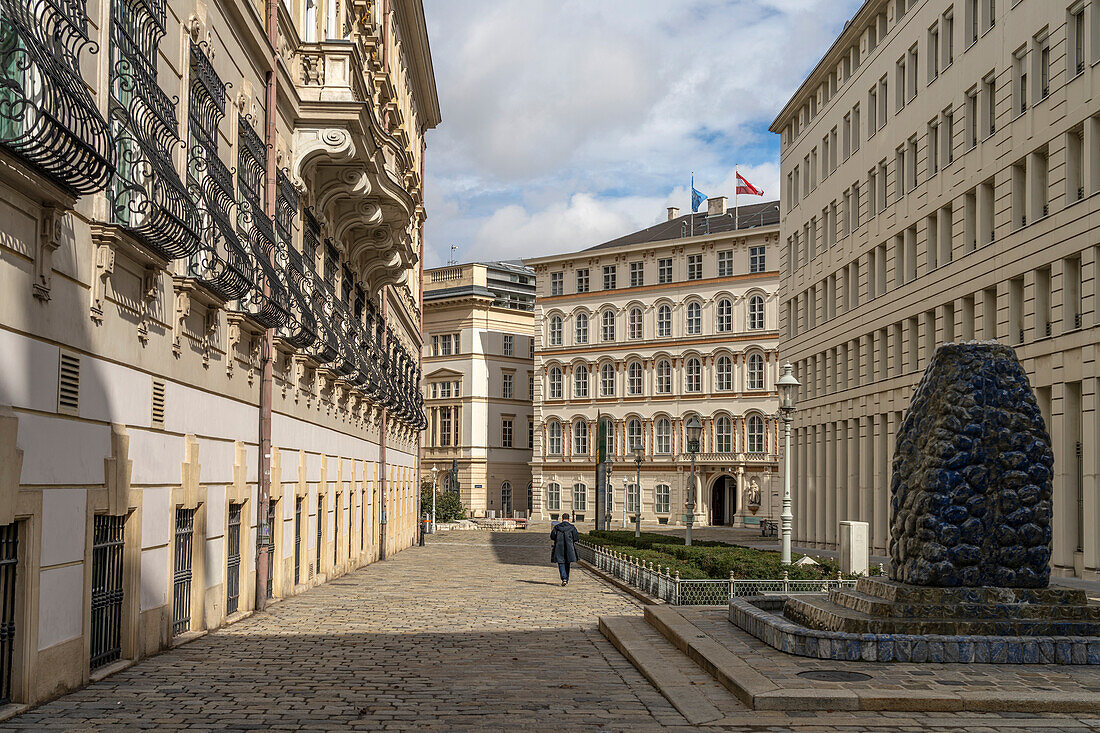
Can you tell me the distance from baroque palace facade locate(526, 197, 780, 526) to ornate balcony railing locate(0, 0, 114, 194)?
70963 millimetres

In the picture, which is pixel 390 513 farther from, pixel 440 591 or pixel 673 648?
pixel 673 648

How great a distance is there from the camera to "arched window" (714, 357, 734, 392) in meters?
84.1

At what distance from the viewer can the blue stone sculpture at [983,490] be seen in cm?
1305

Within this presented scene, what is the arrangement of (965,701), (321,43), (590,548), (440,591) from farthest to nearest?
(590,548)
(440,591)
(321,43)
(965,701)

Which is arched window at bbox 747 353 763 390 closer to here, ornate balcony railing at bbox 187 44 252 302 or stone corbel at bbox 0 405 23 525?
ornate balcony railing at bbox 187 44 252 302

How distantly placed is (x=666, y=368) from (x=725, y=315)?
→ 575cm

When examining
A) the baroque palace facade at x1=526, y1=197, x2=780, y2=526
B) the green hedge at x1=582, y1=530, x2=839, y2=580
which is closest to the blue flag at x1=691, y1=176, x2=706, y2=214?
the baroque palace facade at x1=526, y1=197, x2=780, y2=526

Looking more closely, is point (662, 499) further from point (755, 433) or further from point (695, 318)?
point (695, 318)

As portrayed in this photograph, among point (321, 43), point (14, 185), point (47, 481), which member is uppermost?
point (321, 43)

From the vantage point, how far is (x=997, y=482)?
13.2m

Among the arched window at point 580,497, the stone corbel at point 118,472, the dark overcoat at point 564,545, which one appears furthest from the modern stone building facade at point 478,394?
the stone corbel at point 118,472

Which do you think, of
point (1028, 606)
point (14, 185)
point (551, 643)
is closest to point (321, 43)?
point (551, 643)

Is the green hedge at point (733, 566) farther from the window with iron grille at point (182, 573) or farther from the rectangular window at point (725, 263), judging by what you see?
the rectangular window at point (725, 263)

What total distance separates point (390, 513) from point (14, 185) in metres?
32.9
